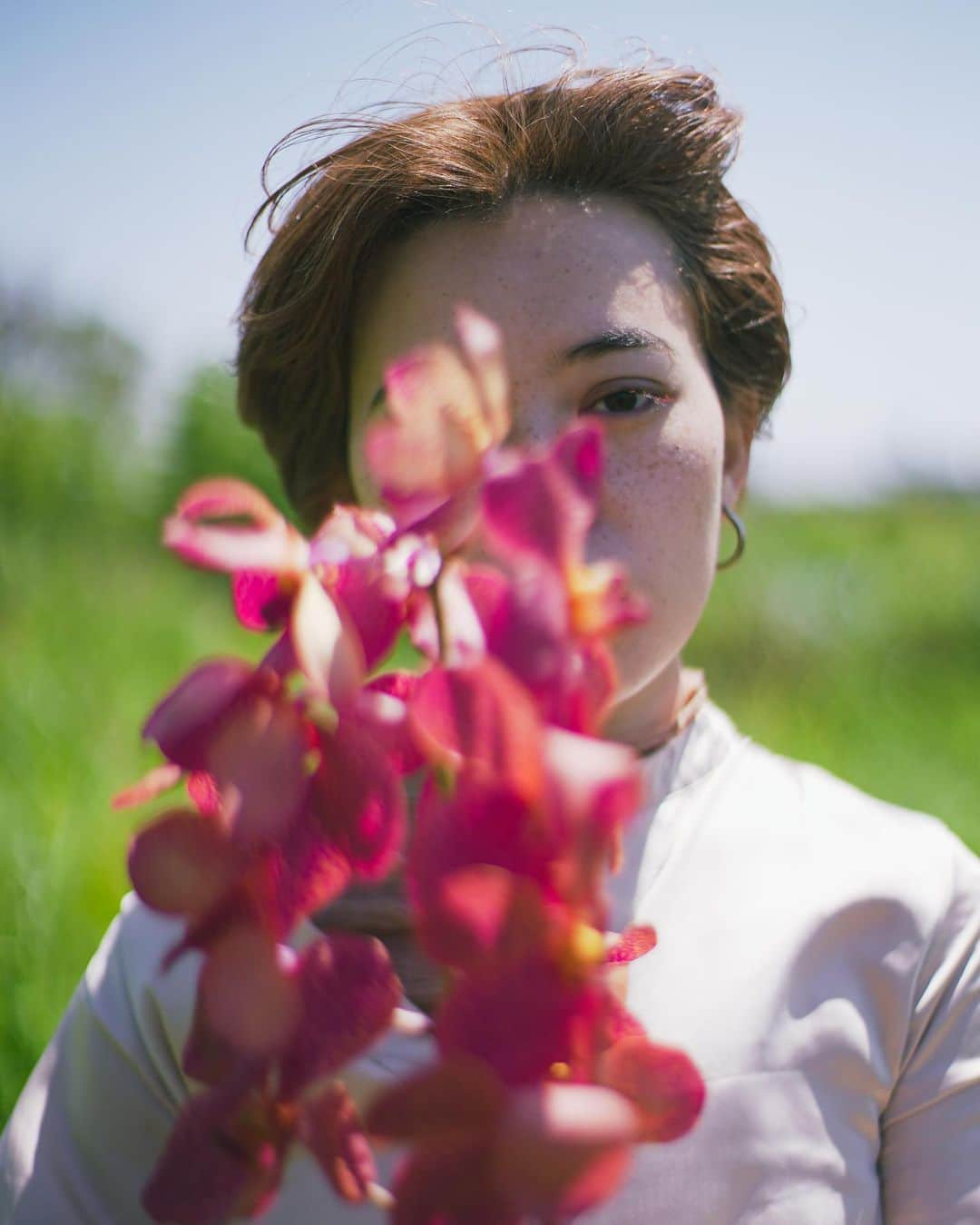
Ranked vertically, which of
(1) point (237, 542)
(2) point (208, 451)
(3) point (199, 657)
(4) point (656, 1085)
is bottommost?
(3) point (199, 657)

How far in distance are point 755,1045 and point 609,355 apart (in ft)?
1.17

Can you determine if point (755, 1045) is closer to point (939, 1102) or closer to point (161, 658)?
point (939, 1102)

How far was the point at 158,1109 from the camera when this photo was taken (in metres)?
0.58

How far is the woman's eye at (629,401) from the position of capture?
0.58m

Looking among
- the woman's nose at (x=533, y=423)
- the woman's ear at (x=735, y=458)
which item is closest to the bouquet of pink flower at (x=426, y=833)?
the woman's nose at (x=533, y=423)

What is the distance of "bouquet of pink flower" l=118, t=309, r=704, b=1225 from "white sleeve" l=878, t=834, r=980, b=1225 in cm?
45

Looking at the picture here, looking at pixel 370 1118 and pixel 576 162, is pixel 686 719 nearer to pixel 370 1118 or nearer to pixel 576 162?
pixel 576 162

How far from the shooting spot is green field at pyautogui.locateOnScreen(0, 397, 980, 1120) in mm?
1022

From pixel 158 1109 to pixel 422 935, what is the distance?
471mm

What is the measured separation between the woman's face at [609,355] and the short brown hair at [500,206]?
0.02 m

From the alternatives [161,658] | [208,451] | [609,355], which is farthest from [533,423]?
[208,451]

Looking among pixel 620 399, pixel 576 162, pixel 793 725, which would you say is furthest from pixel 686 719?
pixel 793 725

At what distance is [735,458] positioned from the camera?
0.78 metres

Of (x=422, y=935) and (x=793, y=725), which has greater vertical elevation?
(x=422, y=935)
